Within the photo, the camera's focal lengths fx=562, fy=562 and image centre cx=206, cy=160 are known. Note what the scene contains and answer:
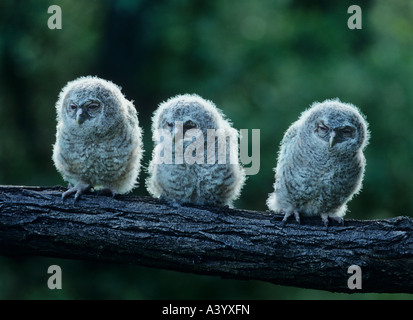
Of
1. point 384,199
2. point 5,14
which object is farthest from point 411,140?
point 5,14

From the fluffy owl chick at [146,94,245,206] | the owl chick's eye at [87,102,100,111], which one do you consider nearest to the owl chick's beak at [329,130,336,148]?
the fluffy owl chick at [146,94,245,206]

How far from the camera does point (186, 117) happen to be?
3828 millimetres

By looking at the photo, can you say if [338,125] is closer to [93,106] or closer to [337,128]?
[337,128]

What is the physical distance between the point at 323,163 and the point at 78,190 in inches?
68.2

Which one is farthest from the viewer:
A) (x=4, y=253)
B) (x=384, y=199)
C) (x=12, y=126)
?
(x=12, y=126)

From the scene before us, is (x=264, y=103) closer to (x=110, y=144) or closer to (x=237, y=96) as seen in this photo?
(x=237, y=96)

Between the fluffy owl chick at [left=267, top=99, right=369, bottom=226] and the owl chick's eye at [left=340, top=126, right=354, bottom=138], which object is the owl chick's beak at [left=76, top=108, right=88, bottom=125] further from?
the owl chick's eye at [left=340, top=126, right=354, bottom=138]

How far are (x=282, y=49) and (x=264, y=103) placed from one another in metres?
1.15

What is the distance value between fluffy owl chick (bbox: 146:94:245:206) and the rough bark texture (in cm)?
17

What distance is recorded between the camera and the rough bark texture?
3586 millimetres

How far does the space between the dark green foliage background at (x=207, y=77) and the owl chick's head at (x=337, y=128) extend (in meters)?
2.88

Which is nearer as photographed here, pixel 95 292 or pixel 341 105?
pixel 341 105

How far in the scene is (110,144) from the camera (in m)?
4.02

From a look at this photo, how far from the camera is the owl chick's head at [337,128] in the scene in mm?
3848
